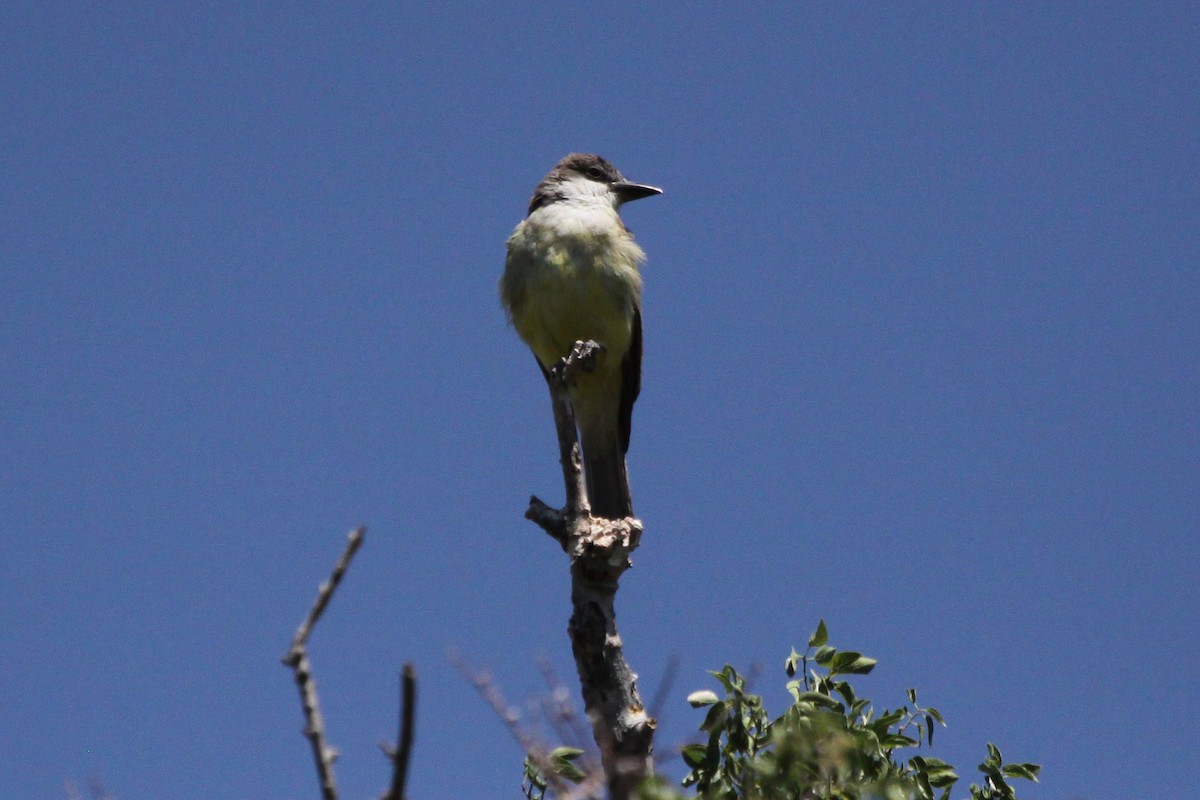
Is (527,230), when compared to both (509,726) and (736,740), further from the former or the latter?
(509,726)

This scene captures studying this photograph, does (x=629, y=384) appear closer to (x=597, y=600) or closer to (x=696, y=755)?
(x=597, y=600)

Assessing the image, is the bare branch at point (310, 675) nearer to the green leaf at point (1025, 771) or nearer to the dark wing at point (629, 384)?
the green leaf at point (1025, 771)

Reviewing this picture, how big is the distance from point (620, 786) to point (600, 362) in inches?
192

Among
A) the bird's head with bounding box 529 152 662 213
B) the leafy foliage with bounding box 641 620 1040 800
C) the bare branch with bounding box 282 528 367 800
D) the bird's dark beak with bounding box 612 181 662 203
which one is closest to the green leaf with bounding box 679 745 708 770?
the leafy foliage with bounding box 641 620 1040 800

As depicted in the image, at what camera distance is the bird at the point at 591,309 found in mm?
7273

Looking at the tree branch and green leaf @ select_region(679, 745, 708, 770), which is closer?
green leaf @ select_region(679, 745, 708, 770)

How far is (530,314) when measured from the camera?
24.0 feet

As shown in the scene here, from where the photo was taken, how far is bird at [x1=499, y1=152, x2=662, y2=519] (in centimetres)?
727

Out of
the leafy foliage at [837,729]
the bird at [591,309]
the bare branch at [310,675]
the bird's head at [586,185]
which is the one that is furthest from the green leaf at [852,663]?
the bird's head at [586,185]

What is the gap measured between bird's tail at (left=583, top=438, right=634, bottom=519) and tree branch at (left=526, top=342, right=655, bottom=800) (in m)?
2.20

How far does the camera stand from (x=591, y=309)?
287 inches

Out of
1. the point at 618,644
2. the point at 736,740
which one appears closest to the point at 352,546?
the point at 736,740

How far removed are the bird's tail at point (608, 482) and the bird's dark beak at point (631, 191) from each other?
192 centimetres

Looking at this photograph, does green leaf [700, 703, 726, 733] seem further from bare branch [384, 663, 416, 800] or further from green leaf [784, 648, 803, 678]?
bare branch [384, 663, 416, 800]
